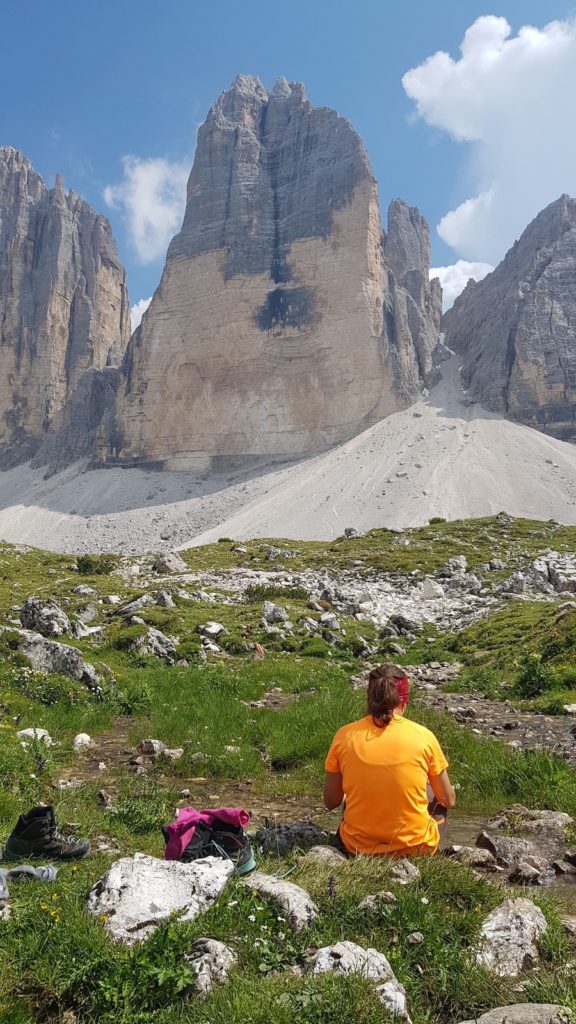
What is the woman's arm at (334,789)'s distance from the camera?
15.4ft

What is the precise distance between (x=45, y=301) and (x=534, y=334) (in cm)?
9777

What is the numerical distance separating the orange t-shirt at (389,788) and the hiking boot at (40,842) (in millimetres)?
2017

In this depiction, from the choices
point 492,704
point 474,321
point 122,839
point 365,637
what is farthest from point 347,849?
point 474,321

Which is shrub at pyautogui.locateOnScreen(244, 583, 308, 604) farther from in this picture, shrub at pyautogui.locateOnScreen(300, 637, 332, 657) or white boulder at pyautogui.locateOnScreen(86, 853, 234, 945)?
white boulder at pyautogui.locateOnScreen(86, 853, 234, 945)

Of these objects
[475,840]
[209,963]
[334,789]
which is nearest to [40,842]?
[209,963]

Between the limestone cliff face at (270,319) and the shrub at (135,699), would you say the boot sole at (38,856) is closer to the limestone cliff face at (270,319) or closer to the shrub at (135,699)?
the shrub at (135,699)

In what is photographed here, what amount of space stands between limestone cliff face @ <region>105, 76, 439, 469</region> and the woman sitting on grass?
87123 millimetres

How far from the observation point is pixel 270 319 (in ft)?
319

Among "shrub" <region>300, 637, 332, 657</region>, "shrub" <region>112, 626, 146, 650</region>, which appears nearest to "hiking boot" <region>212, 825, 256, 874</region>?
"shrub" <region>112, 626, 146, 650</region>

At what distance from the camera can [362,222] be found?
309ft

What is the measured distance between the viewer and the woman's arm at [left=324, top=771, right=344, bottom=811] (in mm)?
4691

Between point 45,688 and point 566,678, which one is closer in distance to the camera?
point 45,688

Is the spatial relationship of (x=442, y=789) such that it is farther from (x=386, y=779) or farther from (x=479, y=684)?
(x=479, y=684)

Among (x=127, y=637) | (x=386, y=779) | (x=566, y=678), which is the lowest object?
(x=127, y=637)
